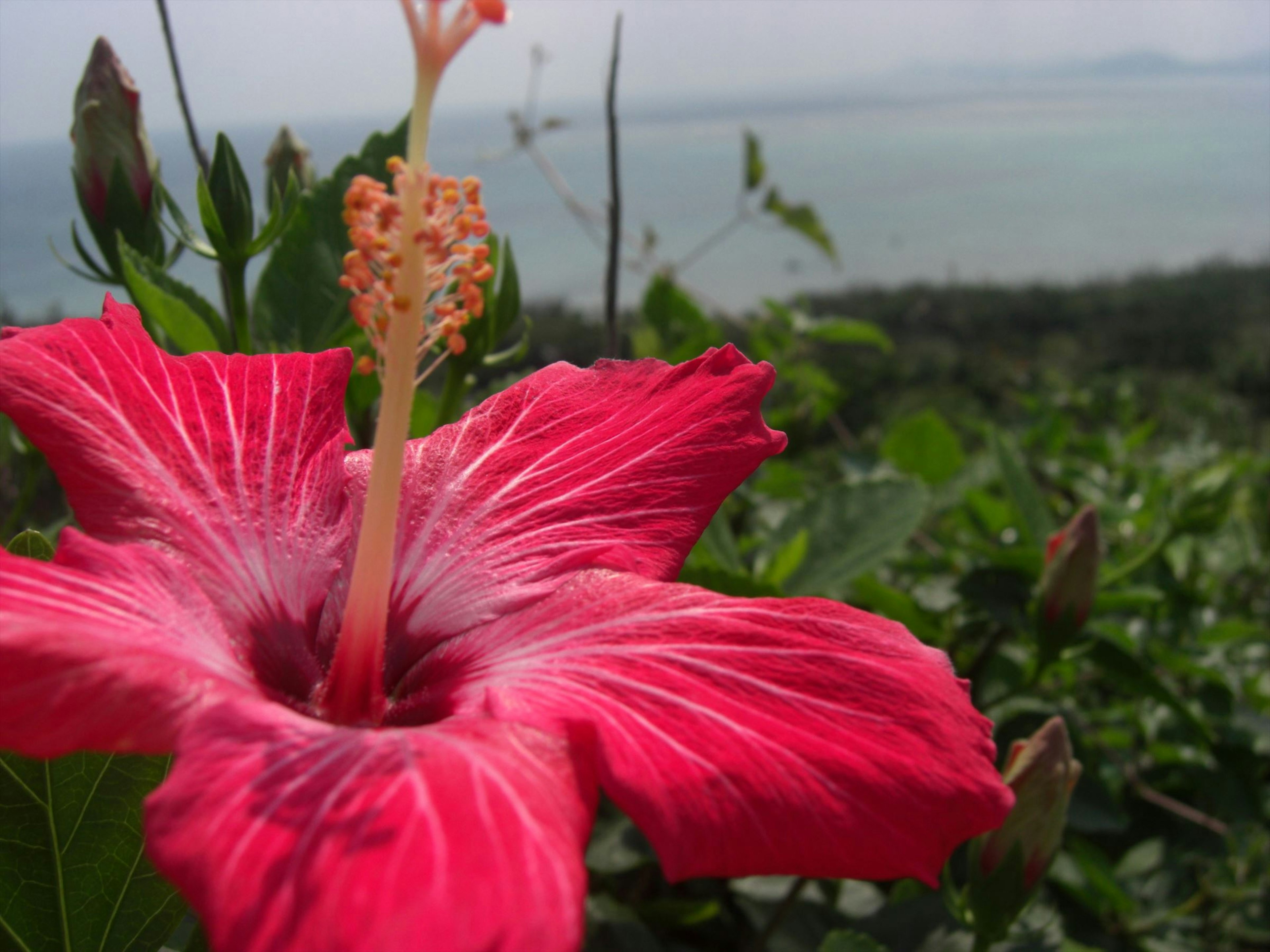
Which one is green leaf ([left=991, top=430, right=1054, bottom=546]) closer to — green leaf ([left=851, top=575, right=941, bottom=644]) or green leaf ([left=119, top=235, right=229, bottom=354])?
green leaf ([left=851, top=575, right=941, bottom=644])

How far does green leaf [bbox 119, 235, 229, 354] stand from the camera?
0.99m

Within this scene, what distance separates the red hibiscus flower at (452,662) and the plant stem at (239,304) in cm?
24

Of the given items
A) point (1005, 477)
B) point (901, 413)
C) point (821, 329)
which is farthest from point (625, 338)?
point (1005, 477)

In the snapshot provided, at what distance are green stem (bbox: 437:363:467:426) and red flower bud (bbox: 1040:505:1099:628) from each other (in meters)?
0.82

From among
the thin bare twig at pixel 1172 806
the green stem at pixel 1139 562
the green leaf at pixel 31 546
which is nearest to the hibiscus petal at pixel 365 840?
the green leaf at pixel 31 546

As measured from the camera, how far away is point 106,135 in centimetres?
108

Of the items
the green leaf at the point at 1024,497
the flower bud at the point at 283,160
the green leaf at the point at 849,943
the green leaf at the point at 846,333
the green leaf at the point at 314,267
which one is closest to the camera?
the green leaf at the point at 849,943

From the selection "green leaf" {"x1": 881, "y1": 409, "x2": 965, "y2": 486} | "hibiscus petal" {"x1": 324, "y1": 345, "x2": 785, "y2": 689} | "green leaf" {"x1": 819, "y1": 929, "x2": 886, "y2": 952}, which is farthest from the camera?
"green leaf" {"x1": 881, "y1": 409, "x2": 965, "y2": 486}

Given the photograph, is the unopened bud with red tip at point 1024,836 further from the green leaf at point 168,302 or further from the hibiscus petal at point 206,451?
the green leaf at point 168,302

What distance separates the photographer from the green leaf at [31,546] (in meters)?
0.75

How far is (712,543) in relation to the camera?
1355 mm

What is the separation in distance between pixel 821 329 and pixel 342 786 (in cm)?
189

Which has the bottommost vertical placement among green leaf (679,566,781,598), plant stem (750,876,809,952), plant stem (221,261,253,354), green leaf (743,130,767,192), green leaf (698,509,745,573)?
plant stem (750,876,809,952)

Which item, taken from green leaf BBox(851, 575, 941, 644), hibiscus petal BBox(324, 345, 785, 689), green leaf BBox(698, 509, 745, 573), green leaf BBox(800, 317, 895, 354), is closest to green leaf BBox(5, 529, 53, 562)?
hibiscus petal BBox(324, 345, 785, 689)
